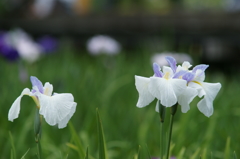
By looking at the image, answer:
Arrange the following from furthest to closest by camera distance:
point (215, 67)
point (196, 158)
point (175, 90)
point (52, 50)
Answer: point (215, 67)
point (52, 50)
point (196, 158)
point (175, 90)

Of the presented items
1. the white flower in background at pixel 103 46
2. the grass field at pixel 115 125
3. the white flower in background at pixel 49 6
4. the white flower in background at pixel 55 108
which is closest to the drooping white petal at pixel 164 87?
the white flower in background at pixel 55 108

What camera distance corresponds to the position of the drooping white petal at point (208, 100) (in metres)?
0.69

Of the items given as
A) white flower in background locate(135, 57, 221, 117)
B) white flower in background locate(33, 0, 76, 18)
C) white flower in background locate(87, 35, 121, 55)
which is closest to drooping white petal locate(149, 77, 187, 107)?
white flower in background locate(135, 57, 221, 117)

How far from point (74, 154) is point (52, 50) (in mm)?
2622

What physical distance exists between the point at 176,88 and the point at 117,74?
190 cm

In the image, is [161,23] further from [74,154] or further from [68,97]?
[68,97]

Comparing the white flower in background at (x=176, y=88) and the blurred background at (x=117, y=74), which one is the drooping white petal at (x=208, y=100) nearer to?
the white flower in background at (x=176, y=88)

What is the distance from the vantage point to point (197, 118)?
70.6 inches

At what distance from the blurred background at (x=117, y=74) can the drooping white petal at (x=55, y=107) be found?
34 cm

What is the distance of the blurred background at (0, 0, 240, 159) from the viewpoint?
139 cm

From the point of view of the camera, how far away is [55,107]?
2.07 ft

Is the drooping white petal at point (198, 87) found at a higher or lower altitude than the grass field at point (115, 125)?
higher

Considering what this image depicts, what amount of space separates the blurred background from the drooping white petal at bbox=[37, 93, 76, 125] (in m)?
0.34

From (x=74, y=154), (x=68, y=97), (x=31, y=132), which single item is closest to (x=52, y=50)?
(x=31, y=132)
